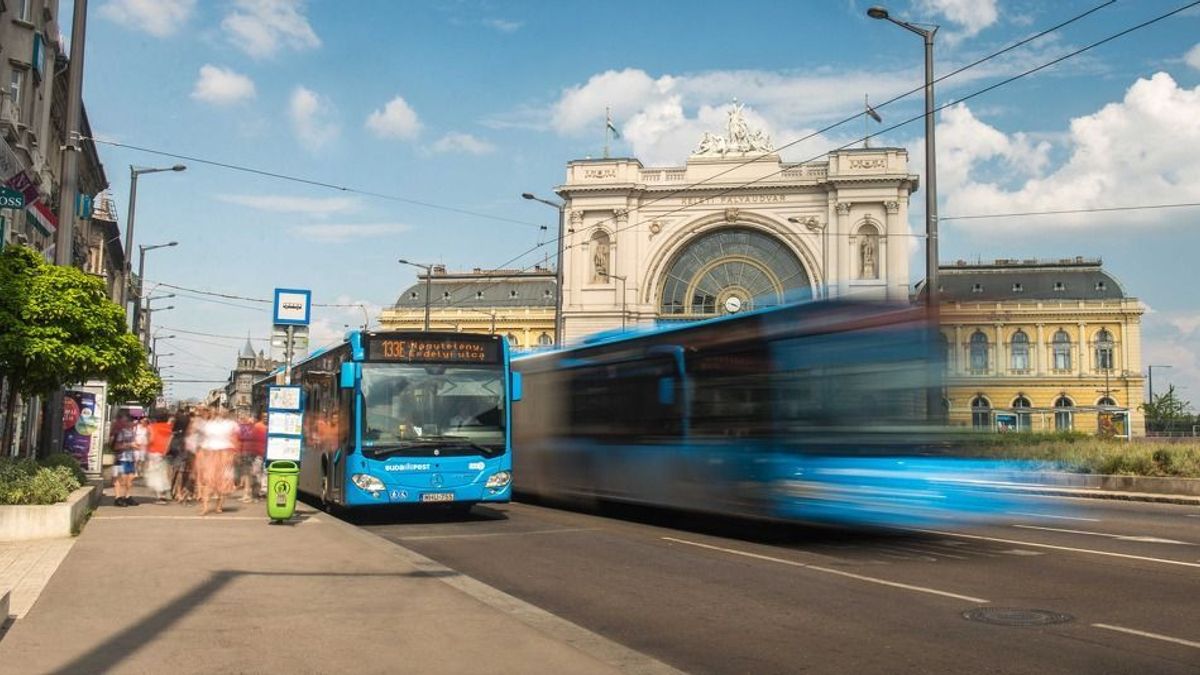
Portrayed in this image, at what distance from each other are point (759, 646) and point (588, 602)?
2244 mm

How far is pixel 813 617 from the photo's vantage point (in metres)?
8.58

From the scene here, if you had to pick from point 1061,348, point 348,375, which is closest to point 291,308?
point 348,375

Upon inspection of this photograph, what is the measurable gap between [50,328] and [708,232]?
71.6 metres

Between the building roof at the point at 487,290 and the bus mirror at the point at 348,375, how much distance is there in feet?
294

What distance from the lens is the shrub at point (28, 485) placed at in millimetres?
12883

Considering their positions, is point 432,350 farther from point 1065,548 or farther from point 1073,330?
point 1073,330

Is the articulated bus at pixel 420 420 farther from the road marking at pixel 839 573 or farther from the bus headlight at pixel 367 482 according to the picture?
the road marking at pixel 839 573

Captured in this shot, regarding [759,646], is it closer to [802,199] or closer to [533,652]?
[533,652]

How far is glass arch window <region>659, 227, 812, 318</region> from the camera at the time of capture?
274 ft

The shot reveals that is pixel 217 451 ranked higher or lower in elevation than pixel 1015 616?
higher

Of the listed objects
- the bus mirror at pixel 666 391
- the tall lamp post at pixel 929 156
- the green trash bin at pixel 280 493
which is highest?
the tall lamp post at pixel 929 156

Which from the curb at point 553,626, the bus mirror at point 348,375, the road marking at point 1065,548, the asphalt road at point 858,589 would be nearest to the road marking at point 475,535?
the asphalt road at point 858,589

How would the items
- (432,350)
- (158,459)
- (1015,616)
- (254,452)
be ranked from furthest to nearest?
(254,452) → (158,459) → (432,350) → (1015,616)

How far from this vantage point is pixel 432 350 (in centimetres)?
1706
